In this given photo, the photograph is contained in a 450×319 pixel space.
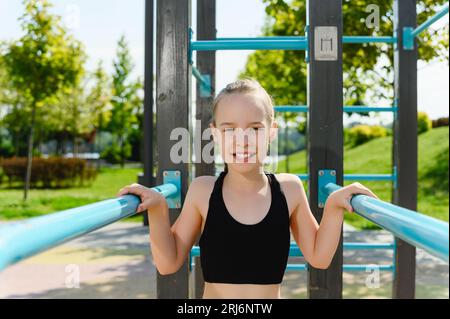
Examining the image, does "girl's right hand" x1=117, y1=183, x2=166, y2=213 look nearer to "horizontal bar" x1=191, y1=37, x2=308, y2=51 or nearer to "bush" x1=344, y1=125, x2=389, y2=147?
"horizontal bar" x1=191, y1=37, x2=308, y2=51

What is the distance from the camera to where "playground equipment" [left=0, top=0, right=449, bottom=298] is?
729mm

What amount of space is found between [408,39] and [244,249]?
2.32 meters

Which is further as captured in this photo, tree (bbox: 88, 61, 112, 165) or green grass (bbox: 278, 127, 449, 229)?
tree (bbox: 88, 61, 112, 165)

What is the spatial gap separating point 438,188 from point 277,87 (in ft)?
13.2

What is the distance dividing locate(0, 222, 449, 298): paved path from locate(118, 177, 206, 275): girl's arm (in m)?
1.87

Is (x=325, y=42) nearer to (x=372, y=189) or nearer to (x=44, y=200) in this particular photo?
(x=44, y=200)

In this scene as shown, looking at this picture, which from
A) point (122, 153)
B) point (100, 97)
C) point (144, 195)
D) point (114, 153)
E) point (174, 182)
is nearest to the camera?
point (144, 195)

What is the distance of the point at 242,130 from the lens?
4.21 ft

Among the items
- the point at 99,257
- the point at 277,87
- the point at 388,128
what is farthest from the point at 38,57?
the point at 388,128

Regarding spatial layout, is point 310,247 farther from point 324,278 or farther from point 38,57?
point 38,57

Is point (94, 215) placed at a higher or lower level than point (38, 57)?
lower

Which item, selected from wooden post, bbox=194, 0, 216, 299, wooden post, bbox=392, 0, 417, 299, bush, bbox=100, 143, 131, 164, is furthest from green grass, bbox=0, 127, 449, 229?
bush, bbox=100, 143, 131, 164

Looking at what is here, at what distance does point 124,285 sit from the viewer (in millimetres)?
3863

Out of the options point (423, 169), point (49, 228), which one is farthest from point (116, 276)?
point (423, 169)
